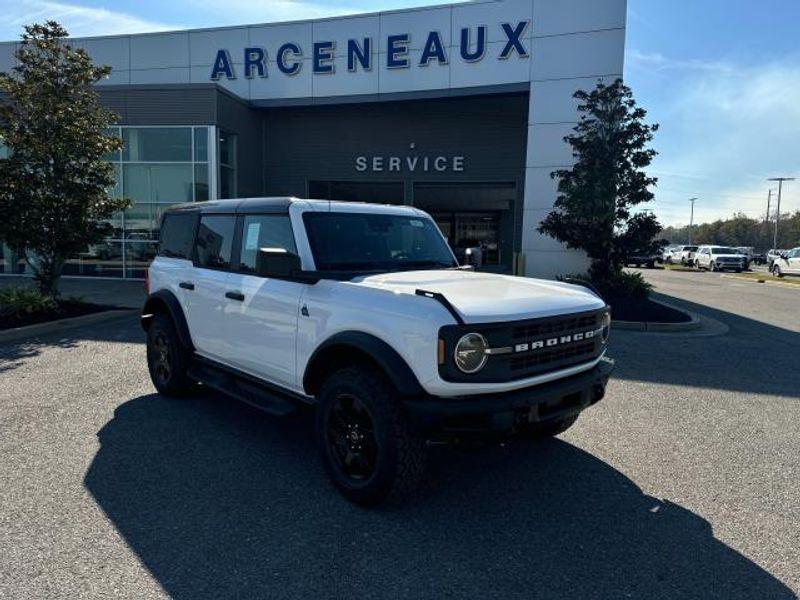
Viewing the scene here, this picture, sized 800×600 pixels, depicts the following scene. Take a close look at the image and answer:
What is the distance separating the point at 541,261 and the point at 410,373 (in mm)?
14559

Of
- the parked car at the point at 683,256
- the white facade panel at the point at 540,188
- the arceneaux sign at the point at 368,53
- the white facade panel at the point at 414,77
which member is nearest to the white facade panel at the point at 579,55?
the arceneaux sign at the point at 368,53

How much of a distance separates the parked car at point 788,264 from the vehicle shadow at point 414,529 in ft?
107

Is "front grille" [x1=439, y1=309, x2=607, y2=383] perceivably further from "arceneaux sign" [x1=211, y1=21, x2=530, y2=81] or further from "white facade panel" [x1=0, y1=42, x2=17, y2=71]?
"white facade panel" [x1=0, y1=42, x2=17, y2=71]

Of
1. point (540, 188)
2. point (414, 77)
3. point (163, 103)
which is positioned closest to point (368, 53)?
point (414, 77)

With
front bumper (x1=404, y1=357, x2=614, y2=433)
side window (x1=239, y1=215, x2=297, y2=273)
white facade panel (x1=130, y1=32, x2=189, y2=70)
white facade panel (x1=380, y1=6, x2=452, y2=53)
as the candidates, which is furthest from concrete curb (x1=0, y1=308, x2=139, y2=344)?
white facade panel (x1=130, y1=32, x2=189, y2=70)

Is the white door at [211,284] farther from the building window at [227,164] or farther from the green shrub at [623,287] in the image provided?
the building window at [227,164]

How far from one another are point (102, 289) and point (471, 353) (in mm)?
14746

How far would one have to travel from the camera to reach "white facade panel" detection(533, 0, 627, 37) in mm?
15953

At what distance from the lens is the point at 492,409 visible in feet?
10.3

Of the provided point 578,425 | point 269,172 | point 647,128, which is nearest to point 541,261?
point 647,128

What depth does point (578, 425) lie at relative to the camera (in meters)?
5.11

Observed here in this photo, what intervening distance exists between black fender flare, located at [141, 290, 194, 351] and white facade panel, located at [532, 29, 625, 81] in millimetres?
14604

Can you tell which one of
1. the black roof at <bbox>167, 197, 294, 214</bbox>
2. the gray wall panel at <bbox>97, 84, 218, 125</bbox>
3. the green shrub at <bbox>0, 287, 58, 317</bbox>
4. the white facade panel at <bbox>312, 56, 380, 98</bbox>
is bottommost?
the green shrub at <bbox>0, 287, 58, 317</bbox>

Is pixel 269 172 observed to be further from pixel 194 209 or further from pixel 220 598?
pixel 220 598
